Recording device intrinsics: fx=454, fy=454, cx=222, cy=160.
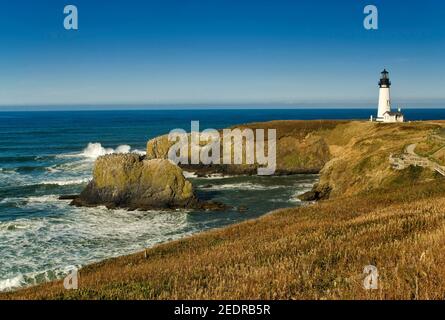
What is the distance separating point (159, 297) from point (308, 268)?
3.54 meters

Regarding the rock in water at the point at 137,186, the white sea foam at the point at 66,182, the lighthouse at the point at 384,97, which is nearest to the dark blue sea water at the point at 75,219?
the white sea foam at the point at 66,182

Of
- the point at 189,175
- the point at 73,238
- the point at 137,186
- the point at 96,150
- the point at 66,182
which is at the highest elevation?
the point at 96,150

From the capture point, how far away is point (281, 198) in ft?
174

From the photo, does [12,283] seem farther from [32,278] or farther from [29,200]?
[29,200]

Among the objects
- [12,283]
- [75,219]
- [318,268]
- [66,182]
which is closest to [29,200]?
[66,182]

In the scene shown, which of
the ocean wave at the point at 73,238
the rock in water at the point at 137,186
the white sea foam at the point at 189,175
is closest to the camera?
the ocean wave at the point at 73,238

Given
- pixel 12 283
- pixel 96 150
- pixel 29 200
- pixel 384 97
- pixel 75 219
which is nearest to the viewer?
pixel 12 283

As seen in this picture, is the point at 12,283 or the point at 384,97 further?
the point at 384,97

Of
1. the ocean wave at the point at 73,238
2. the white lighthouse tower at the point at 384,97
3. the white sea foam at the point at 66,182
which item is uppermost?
the white lighthouse tower at the point at 384,97

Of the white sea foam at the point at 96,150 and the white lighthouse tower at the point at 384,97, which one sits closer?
the white lighthouse tower at the point at 384,97

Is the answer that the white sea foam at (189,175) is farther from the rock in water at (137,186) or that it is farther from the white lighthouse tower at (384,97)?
the white lighthouse tower at (384,97)

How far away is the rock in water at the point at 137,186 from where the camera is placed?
48438mm

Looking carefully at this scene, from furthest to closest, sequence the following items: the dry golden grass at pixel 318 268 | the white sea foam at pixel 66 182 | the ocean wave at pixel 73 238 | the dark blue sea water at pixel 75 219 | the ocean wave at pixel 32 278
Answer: the white sea foam at pixel 66 182 → the dark blue sea water at pixel 75 219 → the ocean wave at pixel 73 238 → the ocean wave at pixel 32 278 → the dry golden grass at pixel 318 268

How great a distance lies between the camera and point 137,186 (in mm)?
49625
